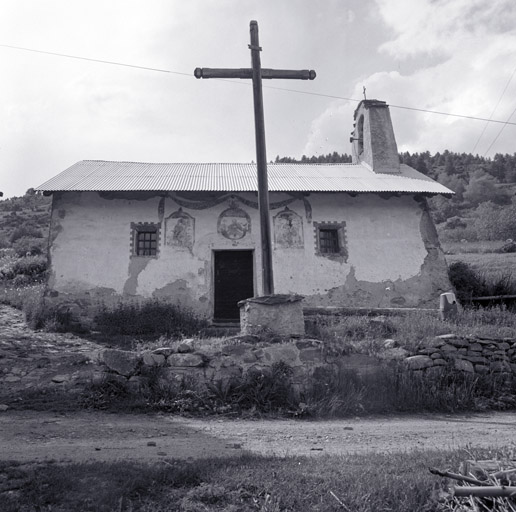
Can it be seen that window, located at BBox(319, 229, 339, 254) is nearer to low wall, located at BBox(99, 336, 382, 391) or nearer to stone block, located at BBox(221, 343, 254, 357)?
low wall, located at BBox(99, 336, 382, 391)

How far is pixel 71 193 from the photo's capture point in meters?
15.1

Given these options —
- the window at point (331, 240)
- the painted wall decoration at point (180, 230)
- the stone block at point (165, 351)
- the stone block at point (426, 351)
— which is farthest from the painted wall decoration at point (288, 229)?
the stone block at point (165, 351)

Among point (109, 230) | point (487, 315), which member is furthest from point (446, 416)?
point (109, 230)

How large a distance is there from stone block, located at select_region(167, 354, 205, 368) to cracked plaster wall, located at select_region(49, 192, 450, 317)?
7288mm

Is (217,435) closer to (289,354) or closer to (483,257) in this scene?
(289,354)

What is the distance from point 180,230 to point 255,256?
2.42 metres

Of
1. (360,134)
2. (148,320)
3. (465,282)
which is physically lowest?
(148,320)

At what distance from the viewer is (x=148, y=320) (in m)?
13.7

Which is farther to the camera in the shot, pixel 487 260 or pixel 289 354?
pixel 487 260

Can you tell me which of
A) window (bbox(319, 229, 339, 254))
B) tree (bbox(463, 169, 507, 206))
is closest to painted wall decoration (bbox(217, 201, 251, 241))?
window (bbox(319, 229, 339, 254))

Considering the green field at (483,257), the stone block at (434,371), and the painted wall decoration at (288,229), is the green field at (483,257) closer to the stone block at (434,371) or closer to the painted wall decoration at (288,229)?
the painted wall decoration at (288,229)

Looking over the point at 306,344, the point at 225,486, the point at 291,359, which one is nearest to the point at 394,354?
the point at 306,344

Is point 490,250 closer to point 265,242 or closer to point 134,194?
point 134,194

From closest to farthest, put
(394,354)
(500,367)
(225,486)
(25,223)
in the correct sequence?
(225,486) → (394,354) → (500,367) → (25,223)
